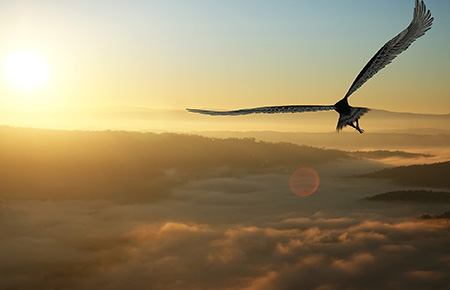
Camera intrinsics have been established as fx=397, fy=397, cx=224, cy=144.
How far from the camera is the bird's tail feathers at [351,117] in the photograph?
43.8ft

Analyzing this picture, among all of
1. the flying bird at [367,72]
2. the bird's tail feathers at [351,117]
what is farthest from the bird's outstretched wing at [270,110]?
the bird's tail feathers at [351,117]

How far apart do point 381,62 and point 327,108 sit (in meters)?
3.04

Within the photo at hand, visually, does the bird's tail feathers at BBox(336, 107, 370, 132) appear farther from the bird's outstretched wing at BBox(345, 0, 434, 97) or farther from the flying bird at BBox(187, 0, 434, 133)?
the bird's outstretched wing at BBox(345, 0, 434, 97)

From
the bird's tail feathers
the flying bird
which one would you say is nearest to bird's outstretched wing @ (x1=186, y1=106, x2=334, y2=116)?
the flying bird

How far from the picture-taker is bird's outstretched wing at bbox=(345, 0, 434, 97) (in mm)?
13195

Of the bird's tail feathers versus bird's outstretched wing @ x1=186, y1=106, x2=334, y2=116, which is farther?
the bird's tail feathers

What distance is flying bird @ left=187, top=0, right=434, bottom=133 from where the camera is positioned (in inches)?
509

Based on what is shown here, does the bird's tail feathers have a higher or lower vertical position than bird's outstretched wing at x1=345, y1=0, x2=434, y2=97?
lower

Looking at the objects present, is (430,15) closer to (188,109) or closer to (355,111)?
(355,111)

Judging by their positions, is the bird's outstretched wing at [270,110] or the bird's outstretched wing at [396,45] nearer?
the bird's outstretched wing at [270,110]

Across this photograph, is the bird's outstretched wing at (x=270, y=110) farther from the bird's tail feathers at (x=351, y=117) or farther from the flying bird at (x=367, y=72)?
the bird's tail feathers at (x=351, y=117)

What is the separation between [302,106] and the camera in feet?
41.8

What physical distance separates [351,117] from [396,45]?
3.12 meters

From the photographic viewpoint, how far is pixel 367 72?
1316 cm
